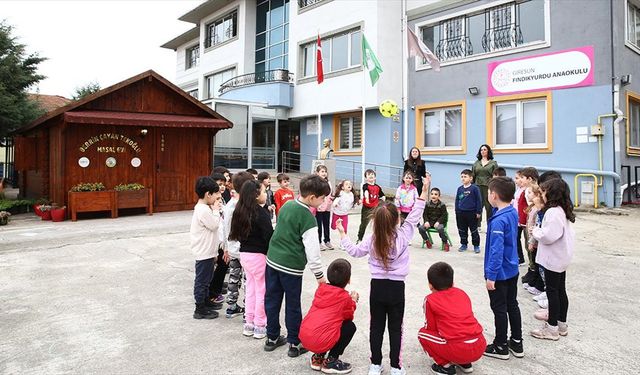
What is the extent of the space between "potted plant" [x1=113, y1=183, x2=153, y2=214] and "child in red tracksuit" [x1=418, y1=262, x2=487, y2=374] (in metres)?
10.4

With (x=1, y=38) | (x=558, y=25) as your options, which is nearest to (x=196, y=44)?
(x=1, y=38)

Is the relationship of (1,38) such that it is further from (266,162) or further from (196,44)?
(196,44)

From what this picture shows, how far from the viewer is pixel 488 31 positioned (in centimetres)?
1500

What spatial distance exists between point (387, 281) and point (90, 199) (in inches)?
403

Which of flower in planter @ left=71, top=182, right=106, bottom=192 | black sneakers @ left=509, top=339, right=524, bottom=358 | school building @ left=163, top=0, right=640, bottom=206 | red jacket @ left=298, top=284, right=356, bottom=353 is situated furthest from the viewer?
school building @ left=163, top=0, right=640, bottom=206

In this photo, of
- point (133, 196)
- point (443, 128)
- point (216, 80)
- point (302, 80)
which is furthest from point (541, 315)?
point (216, 80)

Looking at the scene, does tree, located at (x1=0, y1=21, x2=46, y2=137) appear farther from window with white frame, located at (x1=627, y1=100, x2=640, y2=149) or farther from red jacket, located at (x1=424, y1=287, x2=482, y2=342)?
window with white frame, located at (x1=627, y1=100, x2=640, y2=149)

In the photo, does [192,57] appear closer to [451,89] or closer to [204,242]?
[451,89]

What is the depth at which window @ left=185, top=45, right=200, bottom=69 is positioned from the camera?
30.3m

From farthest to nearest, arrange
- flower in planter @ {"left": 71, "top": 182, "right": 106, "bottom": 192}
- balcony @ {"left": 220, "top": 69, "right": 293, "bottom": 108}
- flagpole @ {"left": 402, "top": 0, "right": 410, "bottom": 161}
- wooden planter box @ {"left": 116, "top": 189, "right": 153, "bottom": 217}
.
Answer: balcony @ {"left": 220, "top": 69, "right": 293, "bottom": 108}
flagpole @ {"left": 402, "top": 0, "right": 410, "bottom": 161}
wooden planter box @ {"left": 116, "top": 189, "right": 153, "bottom": 217}
flower in planter @ {"left": 71, "top": 182, "right": 106, "bottom": 192}

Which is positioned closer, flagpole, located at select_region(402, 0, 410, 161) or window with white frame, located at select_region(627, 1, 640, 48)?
window with white frame, located at select_region(627, 1, 640, 48)

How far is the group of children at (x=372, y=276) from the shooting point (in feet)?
10.3

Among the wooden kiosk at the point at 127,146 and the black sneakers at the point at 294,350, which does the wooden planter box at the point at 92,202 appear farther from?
the black sneakers at the point at 294,350

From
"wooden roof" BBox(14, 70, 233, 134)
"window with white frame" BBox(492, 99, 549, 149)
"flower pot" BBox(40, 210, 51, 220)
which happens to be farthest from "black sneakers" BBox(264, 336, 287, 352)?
"window with white frame" BBox(492, 99, 549, 149)
